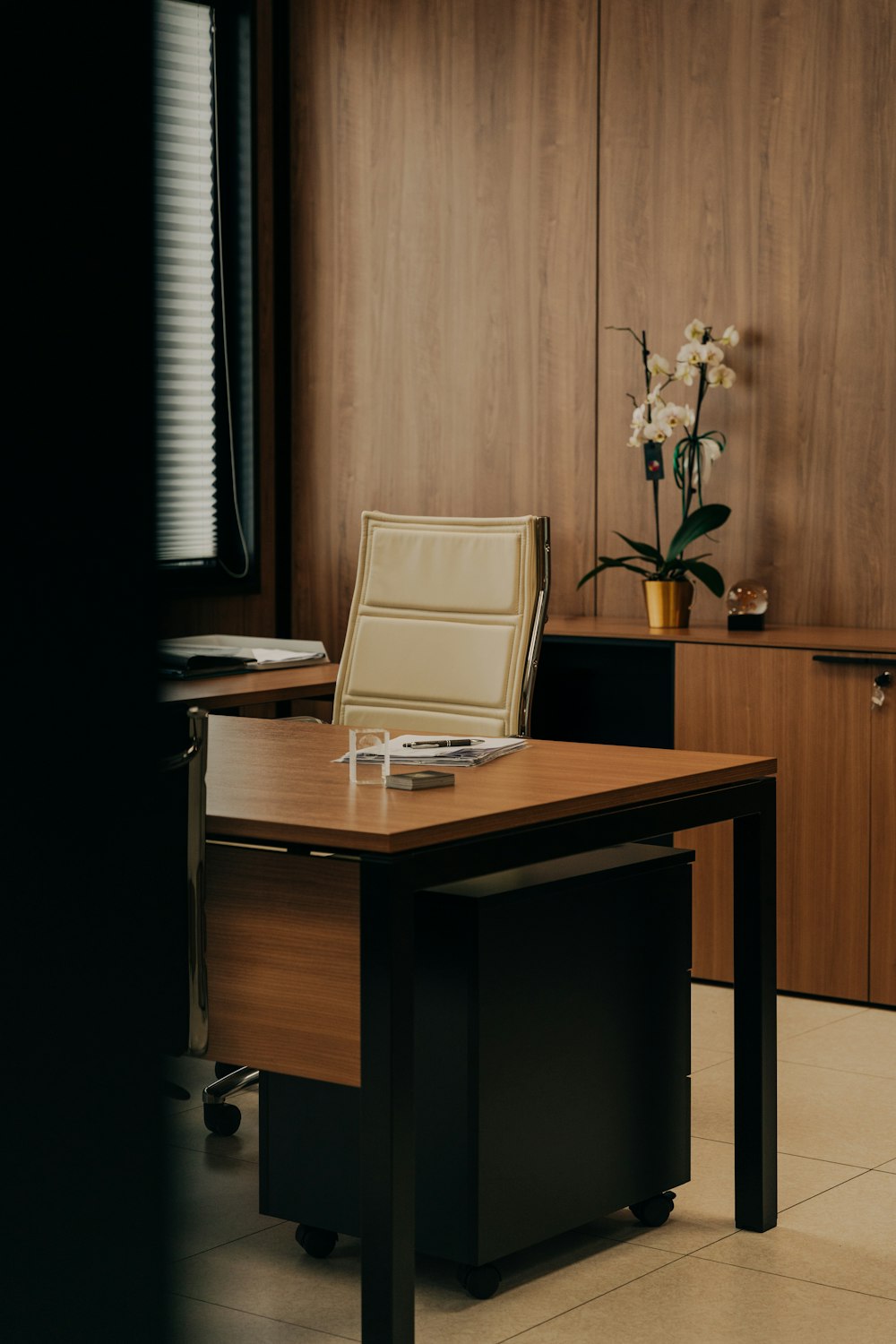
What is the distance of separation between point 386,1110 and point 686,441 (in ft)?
9.59

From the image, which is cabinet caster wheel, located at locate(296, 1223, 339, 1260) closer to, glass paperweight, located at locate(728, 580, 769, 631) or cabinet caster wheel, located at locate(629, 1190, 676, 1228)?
cabinet caster wheel, located at locate(629, 1190, 676, 1228)

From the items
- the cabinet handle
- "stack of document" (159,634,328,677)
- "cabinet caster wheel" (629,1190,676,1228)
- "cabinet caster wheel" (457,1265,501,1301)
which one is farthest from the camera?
"stack of document" (159,634,328,677)

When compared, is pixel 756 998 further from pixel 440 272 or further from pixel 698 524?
pixel 440 272

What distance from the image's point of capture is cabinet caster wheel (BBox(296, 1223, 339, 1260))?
8.15ft

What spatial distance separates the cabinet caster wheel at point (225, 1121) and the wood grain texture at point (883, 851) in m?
1.66

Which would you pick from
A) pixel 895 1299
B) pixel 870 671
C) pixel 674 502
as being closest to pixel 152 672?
pixel 895 1299

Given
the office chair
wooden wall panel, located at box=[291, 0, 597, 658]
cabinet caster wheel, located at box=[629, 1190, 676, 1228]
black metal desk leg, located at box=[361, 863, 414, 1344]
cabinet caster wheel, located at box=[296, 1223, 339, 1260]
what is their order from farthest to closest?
wooden wall panel, located at box=[291, 0, 597, 658] → the office chair → cabinet caster wheel, located at box=[629, 1190, 676, 1228] → cabinet caster wheel, located at box=[296, 1223, 339, 1260] → black metal desk leg, located at box=[361, 863, 414, 1344]

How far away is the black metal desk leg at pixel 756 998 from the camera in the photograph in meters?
2.52

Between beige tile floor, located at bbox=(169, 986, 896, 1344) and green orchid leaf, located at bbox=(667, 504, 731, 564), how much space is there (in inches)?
68.7

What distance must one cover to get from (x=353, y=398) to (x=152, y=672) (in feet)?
17.1

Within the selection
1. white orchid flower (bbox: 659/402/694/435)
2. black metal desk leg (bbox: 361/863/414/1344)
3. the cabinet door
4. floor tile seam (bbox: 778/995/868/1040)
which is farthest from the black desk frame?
white orchid flower (bbox: 659/402/694/435)

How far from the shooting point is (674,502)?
15.5 feet

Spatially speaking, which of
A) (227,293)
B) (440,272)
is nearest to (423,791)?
(440,272)

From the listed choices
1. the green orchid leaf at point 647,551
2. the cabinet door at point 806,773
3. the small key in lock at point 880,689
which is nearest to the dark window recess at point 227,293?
the green orchid leaf at point 647,551
